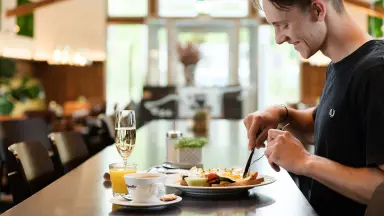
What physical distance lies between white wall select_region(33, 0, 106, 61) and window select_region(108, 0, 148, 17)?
0.33 m

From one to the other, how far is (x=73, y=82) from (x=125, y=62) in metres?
1.38

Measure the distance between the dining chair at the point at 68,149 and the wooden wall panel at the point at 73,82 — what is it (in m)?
13.4

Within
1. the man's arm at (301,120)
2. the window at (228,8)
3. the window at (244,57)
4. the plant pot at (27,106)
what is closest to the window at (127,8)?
Result: the window at (228,8)

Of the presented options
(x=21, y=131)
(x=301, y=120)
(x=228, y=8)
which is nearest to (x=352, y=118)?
(x=301, y=120)

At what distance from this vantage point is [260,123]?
2611 millimetres

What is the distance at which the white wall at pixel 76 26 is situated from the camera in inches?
664

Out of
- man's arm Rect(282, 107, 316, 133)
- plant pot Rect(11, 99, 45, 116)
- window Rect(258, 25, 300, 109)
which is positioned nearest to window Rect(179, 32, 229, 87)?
window Rect(258, 25, 300, 109)

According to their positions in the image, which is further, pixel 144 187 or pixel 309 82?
pixel 309 82

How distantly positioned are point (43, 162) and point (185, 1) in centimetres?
1481

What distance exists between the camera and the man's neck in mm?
2252

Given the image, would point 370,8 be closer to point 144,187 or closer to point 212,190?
point 212,190

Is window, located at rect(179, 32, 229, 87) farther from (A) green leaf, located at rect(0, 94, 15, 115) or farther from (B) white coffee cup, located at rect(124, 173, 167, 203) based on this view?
(B) white coffee cup, located at rect(124, 173, 167, 203)

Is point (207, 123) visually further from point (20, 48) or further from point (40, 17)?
point (40, 17)

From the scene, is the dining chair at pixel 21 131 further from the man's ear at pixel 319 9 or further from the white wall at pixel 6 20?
the white wall at pixel 6 20
